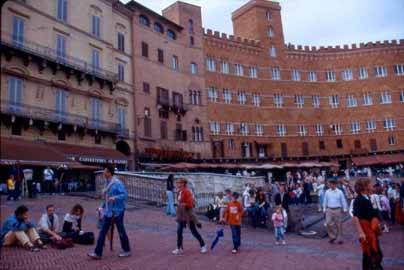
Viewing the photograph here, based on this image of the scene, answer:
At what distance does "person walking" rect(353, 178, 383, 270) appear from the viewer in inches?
243

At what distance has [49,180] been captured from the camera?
20156 mm

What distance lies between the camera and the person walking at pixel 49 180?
19.4 m

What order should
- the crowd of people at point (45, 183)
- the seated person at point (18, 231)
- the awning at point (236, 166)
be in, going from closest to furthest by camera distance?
the seated person at point (18, 231)
the crowd of people at point (45, 183)
the awning at point (236, 166)

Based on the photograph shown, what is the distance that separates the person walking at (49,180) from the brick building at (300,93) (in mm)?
27754

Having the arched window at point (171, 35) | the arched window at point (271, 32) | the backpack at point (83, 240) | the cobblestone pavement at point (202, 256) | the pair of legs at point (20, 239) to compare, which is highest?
the arched window at point (271, 32)

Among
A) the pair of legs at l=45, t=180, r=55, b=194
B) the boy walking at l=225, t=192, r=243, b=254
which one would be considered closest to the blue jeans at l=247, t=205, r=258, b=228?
the boy walking at l=225, t=192, r=243, b=254

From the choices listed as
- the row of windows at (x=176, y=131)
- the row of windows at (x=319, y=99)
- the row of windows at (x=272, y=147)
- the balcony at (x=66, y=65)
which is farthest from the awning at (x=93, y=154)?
the row of windows at (x=319, y=99)

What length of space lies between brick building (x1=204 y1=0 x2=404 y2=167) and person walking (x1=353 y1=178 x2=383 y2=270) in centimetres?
3945

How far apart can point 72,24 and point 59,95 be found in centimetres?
712

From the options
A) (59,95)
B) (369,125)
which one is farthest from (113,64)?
(369,125)

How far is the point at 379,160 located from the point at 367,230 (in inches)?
1848

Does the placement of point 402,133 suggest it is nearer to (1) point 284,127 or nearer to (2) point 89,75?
(1) point 284,127

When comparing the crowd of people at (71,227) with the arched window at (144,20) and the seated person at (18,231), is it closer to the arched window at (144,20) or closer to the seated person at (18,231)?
the seated person at (18,231)

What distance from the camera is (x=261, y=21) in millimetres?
52281
